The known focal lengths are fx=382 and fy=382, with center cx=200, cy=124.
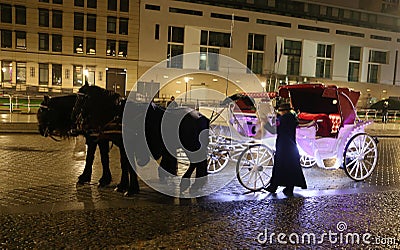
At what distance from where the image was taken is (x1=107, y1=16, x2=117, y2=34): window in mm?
45375

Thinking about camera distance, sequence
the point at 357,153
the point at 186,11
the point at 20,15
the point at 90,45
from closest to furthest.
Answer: the point at 357,153 → the point at 20,15 → the point at 90,45 → the point at 186,11

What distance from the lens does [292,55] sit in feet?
174

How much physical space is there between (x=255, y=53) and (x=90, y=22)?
21.0 meters

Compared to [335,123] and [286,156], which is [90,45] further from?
[286,156]

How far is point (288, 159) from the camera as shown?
6996 millimetres

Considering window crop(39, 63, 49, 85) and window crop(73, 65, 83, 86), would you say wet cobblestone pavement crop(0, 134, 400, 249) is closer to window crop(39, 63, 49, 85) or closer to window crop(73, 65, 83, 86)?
window crop(73, 65, 83, 86)

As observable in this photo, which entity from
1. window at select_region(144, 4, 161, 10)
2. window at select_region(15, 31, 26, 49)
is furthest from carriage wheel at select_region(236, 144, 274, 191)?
window at select_region(15, 31, 26, 49)

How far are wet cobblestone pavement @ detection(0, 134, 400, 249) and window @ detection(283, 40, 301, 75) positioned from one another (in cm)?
4629

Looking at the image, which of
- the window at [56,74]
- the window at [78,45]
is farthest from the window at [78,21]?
the window at [56,74]

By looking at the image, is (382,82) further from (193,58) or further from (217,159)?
(217,159)

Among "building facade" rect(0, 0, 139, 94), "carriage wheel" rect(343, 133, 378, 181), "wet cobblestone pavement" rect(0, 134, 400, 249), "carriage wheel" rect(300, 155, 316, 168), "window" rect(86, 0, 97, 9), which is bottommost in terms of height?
"wet cobblestone pavement" rect(0, 134, 400, 249)

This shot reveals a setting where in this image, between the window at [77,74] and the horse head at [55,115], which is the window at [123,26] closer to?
the window at [77,74]

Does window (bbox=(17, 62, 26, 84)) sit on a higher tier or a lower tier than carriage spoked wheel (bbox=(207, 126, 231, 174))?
higher

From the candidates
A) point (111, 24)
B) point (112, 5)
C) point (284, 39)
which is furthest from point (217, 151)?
point (284, 39)
